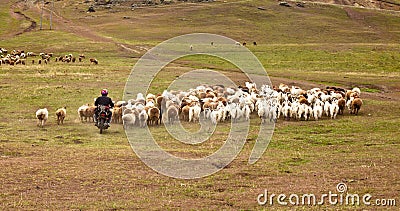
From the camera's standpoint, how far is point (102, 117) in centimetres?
2008

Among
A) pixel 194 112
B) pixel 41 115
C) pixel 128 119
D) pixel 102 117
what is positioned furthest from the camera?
pixel 194 112

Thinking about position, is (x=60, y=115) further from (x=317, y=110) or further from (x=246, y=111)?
(x=317, y=110)

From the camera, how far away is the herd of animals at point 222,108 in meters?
22.0

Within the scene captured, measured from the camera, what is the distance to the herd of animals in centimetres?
2198

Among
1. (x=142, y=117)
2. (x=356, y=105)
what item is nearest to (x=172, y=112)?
(x=142, y=117)

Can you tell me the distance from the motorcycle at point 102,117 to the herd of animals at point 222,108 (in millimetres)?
974

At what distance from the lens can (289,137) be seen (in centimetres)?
1994

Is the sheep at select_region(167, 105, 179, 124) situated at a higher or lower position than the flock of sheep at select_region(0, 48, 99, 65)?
lower

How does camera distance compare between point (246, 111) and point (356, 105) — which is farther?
point (356, 105)

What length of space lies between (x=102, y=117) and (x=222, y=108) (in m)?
5.39

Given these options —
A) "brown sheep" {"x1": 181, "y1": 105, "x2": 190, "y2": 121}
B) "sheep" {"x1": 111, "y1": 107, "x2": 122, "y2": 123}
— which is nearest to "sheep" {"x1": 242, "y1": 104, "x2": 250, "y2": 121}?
"brown sheep" {"x1": 181, "y1": 105, "x2": 190, "y2": 121}

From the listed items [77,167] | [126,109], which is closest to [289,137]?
[126,109]

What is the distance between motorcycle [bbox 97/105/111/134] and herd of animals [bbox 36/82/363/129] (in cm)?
97

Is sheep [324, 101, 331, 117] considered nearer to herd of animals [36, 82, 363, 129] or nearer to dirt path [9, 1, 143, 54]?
herd of animals [36, 82, 363, 129]
